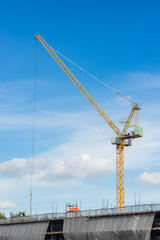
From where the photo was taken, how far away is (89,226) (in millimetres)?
68562

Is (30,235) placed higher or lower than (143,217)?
lower

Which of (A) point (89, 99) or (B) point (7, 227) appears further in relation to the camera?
(A) point (89, 99)

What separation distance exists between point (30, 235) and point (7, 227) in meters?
8.66

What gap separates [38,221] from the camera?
78.4 metres

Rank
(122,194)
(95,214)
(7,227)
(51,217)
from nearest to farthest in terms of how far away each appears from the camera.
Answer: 1. (95,214)
2. (51,217)
3. (7,227)
4. (122,194)

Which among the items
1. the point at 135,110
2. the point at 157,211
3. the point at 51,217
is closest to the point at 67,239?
the point at 51,217

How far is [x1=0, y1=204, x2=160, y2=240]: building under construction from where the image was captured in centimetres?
6119

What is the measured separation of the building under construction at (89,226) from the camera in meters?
61.2

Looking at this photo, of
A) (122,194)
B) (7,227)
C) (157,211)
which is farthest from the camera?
(122,194)

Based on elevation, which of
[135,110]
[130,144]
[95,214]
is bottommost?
[95,214]

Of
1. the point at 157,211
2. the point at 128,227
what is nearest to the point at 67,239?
the point at 128,227

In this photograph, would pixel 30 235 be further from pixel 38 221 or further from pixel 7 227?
pixel 7 227

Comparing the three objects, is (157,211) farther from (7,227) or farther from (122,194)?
(122,194)

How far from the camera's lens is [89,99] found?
134 meters
